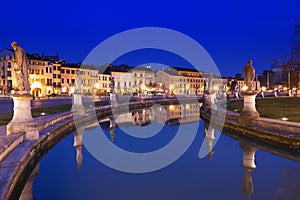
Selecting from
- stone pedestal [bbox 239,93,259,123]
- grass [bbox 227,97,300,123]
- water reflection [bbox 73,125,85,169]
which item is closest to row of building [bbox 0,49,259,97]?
grass [bbox 227,97,300,123]

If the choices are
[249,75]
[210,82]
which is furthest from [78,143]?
[210,82]

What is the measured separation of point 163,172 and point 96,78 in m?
88.3

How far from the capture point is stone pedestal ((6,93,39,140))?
11.0m

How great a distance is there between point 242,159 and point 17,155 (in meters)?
7.89

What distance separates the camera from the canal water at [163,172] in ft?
24.5

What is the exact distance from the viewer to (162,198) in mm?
7148

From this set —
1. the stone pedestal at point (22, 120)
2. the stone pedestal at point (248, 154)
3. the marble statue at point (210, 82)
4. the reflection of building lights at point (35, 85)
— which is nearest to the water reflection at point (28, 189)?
the stone pedestal at point (22, 120)

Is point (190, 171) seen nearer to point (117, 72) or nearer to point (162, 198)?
point (162, 198)

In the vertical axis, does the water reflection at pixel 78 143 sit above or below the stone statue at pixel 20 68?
below

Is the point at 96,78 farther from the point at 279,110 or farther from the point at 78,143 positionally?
the point at 78,143

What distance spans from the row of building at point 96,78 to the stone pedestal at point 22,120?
46.4 m

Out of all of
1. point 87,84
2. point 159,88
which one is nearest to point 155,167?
point 87,84

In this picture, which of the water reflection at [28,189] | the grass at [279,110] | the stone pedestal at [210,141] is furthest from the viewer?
the grass at [279,110]

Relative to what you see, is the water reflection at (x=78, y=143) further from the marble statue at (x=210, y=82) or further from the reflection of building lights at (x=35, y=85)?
the reflection of building lights at (x=35, y=85)
